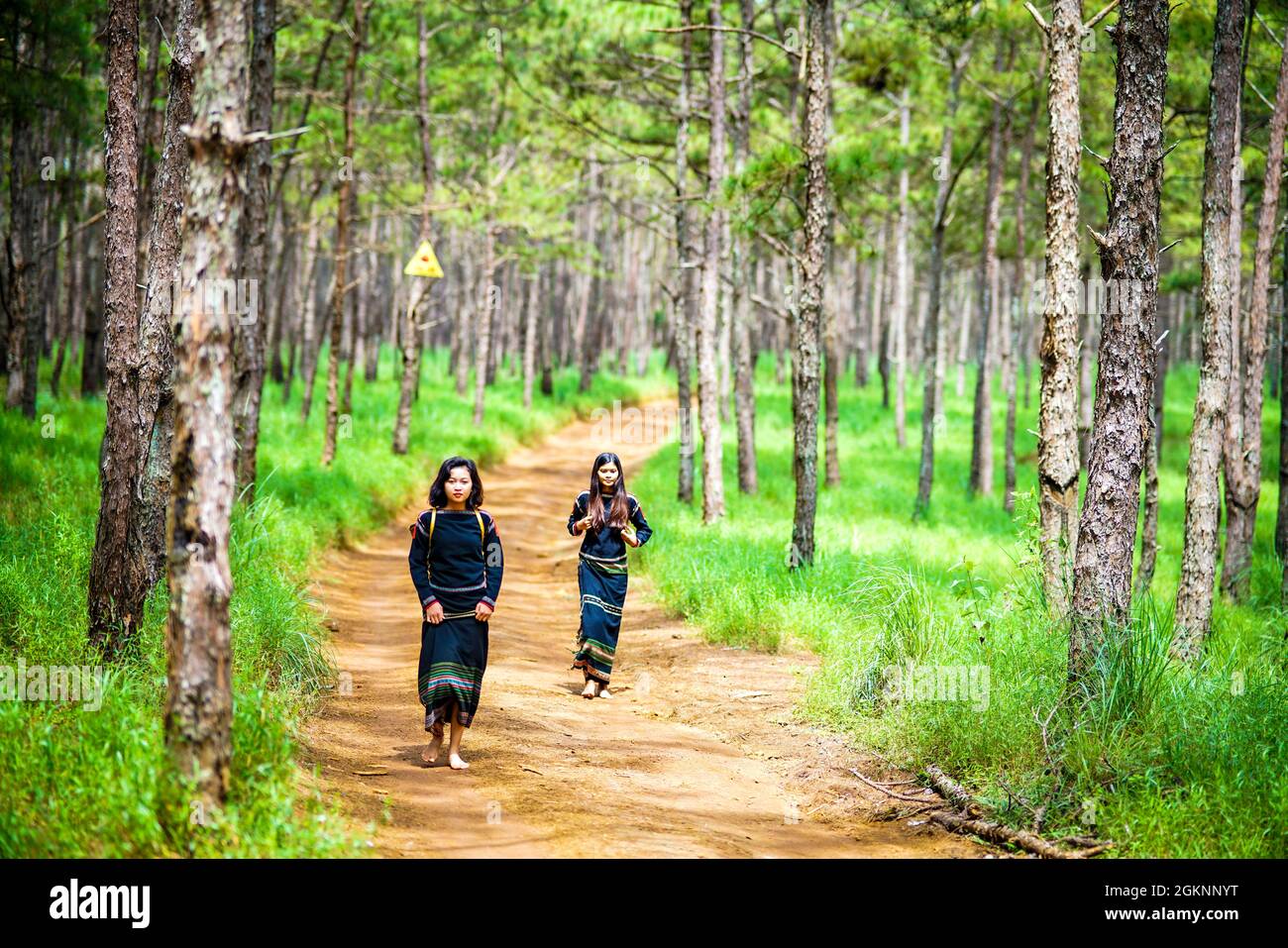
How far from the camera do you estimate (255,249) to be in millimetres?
13938

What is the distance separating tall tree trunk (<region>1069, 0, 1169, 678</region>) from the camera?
268 inches

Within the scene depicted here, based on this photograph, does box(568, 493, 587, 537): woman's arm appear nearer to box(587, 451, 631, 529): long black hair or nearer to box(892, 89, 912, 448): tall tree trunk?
box(587, 451, 631, 529): long black hair

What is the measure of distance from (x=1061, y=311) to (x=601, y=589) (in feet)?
13.6

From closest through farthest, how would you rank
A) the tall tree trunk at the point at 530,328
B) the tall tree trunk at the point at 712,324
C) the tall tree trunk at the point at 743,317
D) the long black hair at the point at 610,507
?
the long black hair at the point at 610,507, the tall tree trunk at the point at 712,324, the tall tree trunk at the point at 743,317, the tall tree trunk at the point at 530,328

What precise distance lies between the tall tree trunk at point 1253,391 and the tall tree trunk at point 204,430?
10.9m


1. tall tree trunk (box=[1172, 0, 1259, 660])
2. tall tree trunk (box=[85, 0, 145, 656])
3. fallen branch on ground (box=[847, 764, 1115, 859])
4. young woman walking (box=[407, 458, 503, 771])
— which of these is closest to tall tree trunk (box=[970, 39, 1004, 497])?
tall tree trunk (box=[1172, 0, 1259, 660])

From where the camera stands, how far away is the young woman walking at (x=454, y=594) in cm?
671

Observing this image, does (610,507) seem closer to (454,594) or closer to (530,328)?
(454,594)

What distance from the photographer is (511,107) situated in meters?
26.6

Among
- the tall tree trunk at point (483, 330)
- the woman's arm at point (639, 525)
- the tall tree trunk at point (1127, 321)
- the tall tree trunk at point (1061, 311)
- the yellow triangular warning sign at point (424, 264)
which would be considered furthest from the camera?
the tall tree trunk at point (483, 330)

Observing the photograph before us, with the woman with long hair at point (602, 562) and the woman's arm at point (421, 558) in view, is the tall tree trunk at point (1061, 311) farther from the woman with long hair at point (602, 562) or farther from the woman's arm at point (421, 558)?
the woman's arm at point (421, 558)

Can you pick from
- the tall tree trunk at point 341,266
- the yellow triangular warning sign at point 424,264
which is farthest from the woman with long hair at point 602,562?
the yellow triangular warning sign at point 424,264
